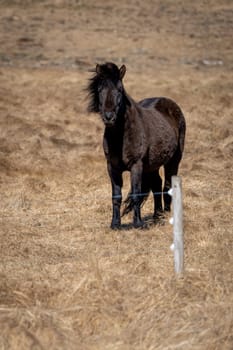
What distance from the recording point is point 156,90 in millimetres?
20469

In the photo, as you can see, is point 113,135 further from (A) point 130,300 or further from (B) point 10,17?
(B) point 10,17

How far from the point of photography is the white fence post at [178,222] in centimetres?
588

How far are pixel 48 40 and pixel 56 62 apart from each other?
3945mm

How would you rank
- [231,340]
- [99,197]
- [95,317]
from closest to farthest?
[231,340]
[95,317]
[99,197]

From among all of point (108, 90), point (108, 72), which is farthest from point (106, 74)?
point (108, 90)

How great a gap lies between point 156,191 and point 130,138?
4.89 feet

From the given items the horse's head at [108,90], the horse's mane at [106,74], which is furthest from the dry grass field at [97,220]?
the horse's mane at [106,74]

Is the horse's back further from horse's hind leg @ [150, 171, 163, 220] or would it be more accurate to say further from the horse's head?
the horse's head

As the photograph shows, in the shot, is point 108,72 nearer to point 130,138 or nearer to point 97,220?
point 130,138

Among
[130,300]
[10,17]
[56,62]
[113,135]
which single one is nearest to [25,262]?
[130,300]

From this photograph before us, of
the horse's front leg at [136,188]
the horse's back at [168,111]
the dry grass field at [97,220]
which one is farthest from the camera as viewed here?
the horse's back at [168,111]

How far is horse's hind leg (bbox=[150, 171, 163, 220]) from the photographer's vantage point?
957 cm

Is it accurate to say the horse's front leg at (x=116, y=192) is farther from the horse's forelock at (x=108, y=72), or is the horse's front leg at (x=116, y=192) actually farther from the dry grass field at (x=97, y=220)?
the horse's forelock at (x=108, y=72)

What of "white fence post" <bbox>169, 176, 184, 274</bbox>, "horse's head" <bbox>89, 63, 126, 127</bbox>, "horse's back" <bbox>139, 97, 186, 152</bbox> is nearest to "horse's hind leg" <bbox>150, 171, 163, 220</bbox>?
"horse's back" <bbox>139, 97, 186, 152</bbox>
